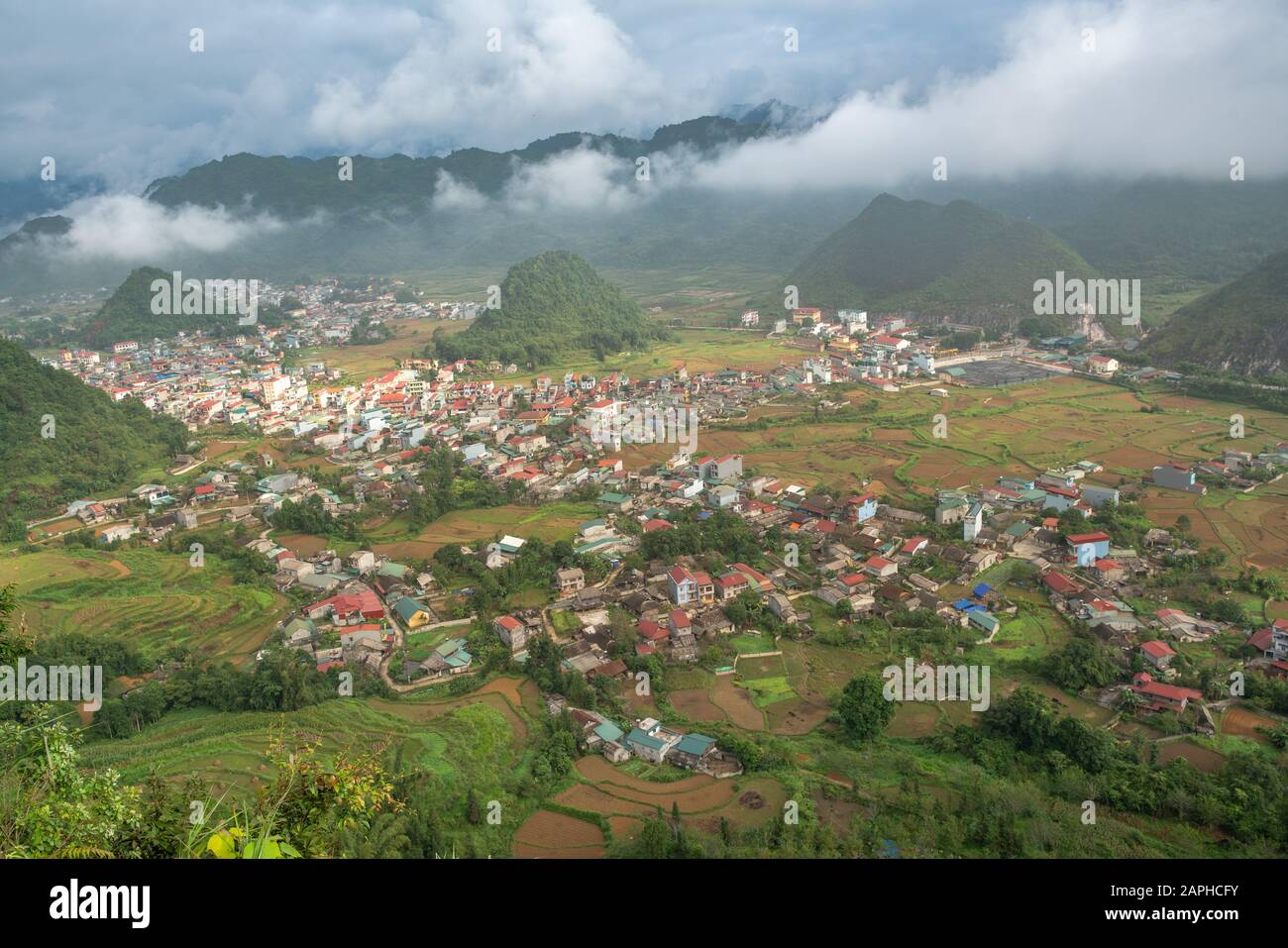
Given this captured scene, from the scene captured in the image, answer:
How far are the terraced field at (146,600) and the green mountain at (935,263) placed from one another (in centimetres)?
3632

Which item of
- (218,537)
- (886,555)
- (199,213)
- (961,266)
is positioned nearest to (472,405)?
(218,537)

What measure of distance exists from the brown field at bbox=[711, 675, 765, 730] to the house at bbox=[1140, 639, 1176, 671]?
17.9ft

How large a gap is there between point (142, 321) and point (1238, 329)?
2039 inches

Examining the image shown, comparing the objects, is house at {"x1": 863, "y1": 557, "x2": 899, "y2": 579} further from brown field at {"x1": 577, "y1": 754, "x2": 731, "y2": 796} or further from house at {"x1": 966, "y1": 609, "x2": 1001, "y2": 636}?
brown field at {"x1": 577, "y1": 754, "x2": 731, "y2": 796}

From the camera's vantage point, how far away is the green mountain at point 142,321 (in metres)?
42.8

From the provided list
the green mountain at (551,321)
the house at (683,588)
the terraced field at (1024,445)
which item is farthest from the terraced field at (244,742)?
the green mountain at (551,321)

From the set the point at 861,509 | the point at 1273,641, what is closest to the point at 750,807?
the point at 1273,641

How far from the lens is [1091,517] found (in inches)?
626

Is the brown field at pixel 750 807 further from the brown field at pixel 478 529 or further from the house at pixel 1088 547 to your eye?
the brown field at pixel 478 529

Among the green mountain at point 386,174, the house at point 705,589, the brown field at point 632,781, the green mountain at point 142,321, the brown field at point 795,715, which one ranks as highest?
the green mountain at point 386,174

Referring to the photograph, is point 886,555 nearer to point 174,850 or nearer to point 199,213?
point 174,850

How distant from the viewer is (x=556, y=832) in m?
8.55

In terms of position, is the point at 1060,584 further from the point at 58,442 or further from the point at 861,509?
the point at 58,442

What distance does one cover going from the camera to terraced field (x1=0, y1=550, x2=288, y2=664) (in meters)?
13.2
